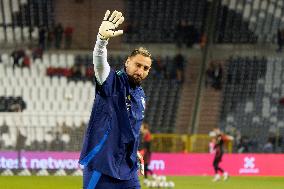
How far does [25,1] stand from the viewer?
1433 inches

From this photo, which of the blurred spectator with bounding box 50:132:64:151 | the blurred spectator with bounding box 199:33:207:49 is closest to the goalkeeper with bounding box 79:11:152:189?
the blurred spectator with bounding box 50:132:64:151

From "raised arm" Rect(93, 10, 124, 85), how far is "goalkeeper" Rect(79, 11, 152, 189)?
0.16 m

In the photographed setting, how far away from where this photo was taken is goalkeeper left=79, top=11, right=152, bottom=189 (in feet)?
22.9

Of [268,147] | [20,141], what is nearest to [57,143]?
[20,141]

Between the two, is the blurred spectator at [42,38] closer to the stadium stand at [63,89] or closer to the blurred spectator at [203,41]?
the stadium stand at [63,89]

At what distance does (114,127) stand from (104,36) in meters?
0.88

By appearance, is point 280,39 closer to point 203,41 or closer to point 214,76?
point 203,41

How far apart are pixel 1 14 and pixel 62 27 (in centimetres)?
280

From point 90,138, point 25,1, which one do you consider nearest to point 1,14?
point 25,1

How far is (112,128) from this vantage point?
6.98 meters

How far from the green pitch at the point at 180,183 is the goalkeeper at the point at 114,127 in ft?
44.9

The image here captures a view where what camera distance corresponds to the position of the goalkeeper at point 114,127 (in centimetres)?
696

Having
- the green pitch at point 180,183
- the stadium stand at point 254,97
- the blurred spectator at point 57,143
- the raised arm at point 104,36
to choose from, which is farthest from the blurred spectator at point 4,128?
the raised arm at point 104,36

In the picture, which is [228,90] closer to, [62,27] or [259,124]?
[259,124]
